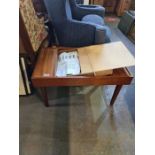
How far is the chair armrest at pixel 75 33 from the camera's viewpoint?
6.62 ft

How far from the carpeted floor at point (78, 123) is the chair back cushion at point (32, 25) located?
22.5 inches

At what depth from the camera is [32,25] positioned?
5.68 feet

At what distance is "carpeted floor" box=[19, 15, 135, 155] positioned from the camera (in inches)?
56.9

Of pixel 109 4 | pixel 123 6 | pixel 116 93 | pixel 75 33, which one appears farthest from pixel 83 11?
pixel 109 4

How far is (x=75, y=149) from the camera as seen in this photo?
143cm

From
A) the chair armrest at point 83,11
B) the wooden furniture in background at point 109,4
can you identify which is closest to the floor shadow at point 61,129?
the chair armrest at point 83,11

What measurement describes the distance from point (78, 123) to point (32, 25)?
3.35 feet

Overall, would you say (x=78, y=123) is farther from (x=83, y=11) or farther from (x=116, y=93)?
(x=83, y=11)

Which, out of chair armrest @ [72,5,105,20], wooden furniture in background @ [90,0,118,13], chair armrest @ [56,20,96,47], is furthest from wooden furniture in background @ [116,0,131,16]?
chair armrest @ [56,20,96,47]
